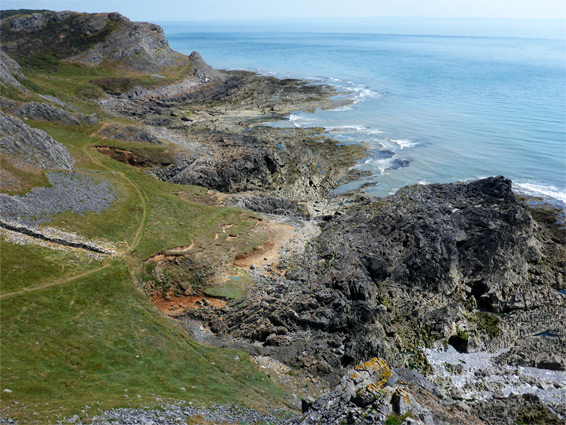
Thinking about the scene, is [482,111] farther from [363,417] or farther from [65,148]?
[363,417]

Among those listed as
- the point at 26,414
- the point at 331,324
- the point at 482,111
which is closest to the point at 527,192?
the point at 331,324

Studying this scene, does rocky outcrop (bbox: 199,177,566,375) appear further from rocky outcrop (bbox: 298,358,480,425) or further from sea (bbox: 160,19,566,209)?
sea (bbox: 160,19,566,209)

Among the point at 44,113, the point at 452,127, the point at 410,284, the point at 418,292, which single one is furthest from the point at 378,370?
the point at 452,127

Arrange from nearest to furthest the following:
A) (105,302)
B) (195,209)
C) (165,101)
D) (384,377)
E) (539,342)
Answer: (384,377) → (105,302) → (539,342) → (195,209) → (165,101)

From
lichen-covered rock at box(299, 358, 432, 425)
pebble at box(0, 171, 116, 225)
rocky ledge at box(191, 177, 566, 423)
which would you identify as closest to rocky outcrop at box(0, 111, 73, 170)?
pebble at box(0, 171, 116, 225)

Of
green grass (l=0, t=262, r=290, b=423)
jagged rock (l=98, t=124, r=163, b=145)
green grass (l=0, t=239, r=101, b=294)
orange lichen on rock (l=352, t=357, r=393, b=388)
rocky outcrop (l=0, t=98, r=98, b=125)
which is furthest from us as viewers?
jagged rock (l=98, t=124, r=163, b=145)

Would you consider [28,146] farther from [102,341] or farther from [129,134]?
[102,341]
